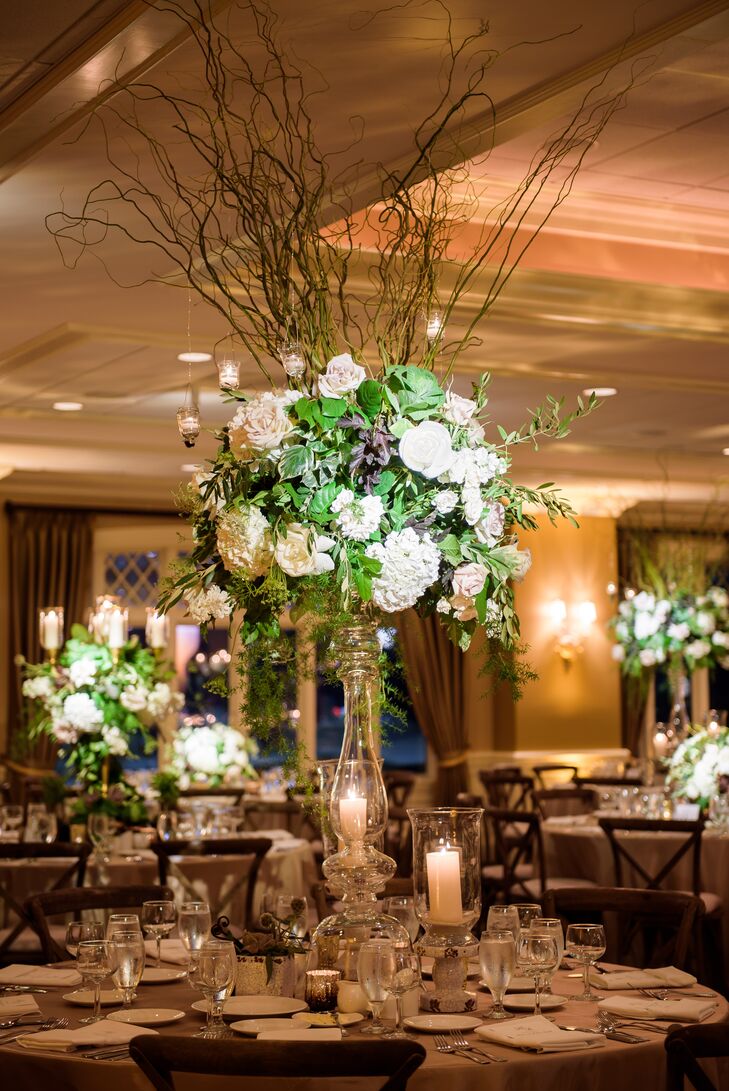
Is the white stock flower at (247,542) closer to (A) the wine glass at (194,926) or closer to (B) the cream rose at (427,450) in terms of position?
(B) the cream rose at (427,450)

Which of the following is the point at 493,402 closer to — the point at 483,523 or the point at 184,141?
the point at 184,141

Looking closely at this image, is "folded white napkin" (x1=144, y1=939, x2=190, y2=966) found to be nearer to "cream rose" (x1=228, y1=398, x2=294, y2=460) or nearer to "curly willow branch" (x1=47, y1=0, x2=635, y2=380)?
"cream rose" (x1=228, y1=398, x2=294, y2=460)

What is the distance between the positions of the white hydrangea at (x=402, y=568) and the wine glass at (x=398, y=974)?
72cm

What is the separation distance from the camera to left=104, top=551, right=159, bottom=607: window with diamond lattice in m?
13.3

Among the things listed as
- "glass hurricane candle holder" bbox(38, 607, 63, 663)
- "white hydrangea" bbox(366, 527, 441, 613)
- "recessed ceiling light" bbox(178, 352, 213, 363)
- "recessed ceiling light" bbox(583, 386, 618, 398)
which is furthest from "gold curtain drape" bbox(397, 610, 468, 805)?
"white hydrangea" bbox(366, 527, 441, 613)

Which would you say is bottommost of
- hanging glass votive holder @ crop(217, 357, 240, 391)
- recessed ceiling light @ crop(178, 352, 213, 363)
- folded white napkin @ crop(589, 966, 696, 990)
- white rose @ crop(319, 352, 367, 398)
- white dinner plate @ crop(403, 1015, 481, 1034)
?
folded white napkin @ crop(589, 966, 696, 990)

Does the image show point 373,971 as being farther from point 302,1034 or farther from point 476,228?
point 476,228

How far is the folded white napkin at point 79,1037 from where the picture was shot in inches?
115

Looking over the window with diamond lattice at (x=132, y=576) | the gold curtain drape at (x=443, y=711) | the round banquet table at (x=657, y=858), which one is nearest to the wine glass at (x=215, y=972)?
the round banquet table at (x=657, y=858)

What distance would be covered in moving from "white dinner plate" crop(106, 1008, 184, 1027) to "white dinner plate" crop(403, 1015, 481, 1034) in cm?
50

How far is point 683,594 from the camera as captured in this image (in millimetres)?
11430

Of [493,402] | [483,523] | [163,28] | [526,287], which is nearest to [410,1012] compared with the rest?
[483,523]

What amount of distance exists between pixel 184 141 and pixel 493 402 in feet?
16.5

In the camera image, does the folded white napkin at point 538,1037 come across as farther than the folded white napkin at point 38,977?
No
